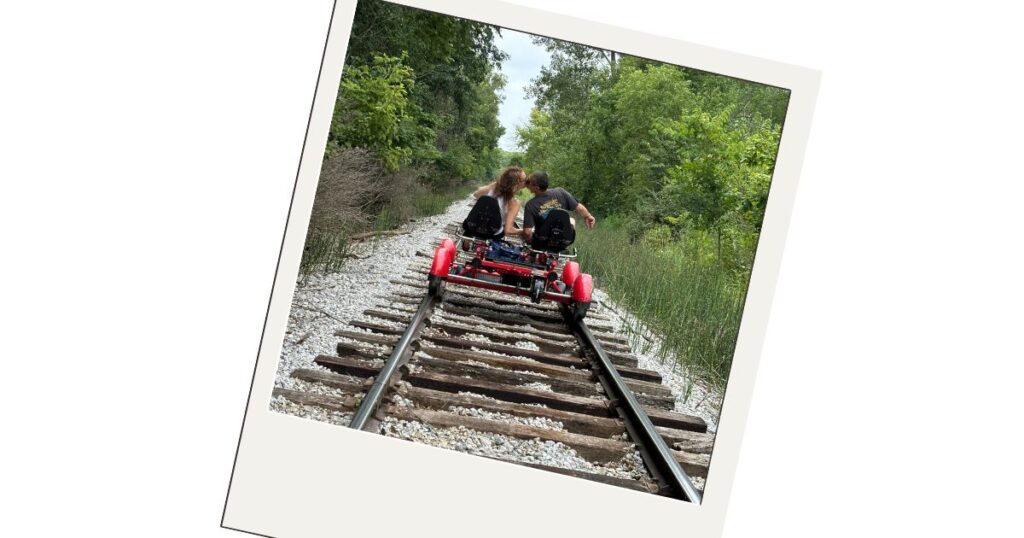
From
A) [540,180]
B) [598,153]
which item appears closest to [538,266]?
[540,180]

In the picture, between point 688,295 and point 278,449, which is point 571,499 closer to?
point 278,449

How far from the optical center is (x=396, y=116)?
6.76 metres

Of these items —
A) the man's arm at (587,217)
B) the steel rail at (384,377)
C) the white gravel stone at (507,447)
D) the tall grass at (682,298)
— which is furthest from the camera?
the man's arm at (587,217)

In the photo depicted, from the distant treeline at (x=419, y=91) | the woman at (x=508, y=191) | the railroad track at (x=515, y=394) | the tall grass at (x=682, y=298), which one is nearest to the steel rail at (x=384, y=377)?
the railroad track at (x=515, y=394)

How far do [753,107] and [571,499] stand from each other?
2659 millimetres

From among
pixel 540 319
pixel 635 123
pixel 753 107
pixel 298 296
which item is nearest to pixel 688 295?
pixel 540 319

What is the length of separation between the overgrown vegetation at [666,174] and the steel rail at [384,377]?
6.15 feet

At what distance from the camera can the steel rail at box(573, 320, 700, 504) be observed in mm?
3195

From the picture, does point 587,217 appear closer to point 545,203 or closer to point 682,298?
point 545,203

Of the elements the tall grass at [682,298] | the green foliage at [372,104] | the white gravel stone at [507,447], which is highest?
the green foliage at [372,104]

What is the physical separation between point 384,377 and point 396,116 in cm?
353

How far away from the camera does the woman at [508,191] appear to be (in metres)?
6.59

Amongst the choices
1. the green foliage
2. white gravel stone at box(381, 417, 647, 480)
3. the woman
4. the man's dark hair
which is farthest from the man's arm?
white gravel stone at box(381, 417, 647, 480)

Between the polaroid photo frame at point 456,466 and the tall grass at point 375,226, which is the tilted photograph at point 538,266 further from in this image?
the polaroid photo frame at point 456,466
